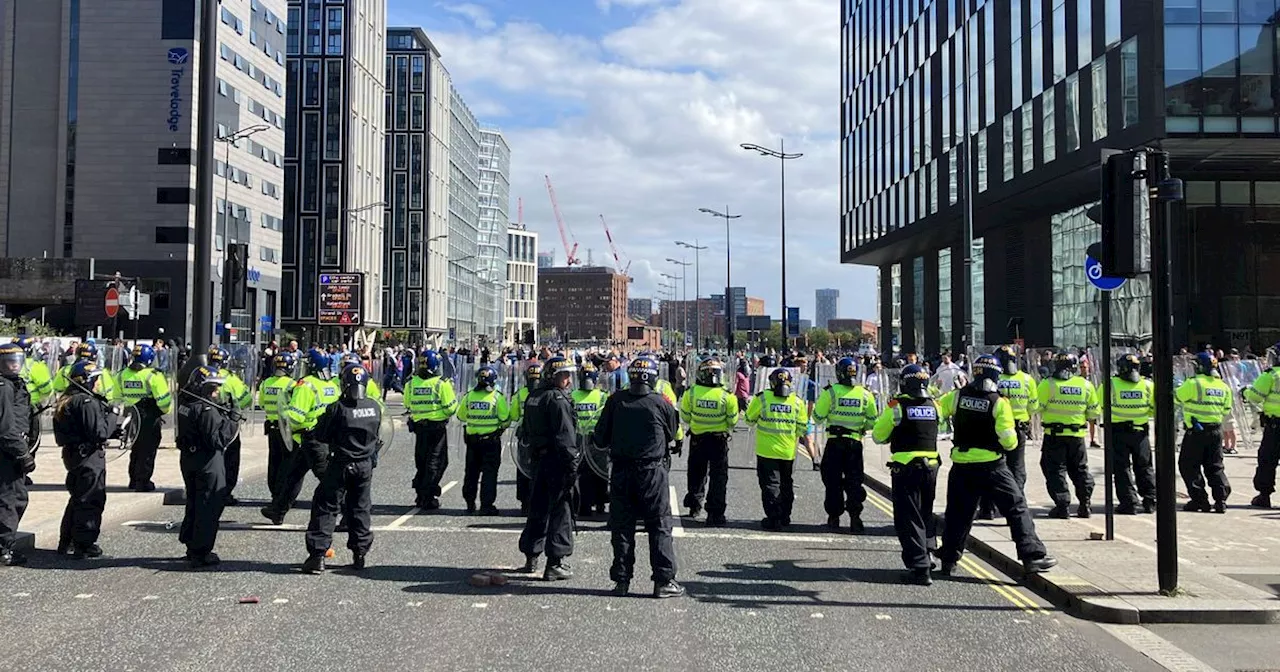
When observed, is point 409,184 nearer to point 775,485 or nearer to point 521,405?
point 521,405

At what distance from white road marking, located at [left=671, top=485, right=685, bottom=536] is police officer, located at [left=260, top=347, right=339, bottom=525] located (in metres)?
3.64

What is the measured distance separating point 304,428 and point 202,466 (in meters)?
1.88

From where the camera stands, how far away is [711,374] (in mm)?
10750

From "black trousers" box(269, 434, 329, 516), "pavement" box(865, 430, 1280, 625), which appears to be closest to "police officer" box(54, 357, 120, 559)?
"black trousers" box(269, 434, 329, 516)

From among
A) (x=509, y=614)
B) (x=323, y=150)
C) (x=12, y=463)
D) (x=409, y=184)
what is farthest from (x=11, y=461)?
(x=409, y=184)

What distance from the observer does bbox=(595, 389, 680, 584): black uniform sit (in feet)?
25.0

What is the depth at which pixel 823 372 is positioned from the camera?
81.2 feet

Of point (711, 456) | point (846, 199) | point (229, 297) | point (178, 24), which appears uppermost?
point (178, 24)

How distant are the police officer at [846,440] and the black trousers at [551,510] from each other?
3468 millimetres

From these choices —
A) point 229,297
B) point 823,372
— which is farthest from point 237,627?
point 823,372

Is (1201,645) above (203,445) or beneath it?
beneath

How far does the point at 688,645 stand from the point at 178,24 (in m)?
64.1

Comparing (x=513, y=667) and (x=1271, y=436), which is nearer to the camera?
(x=513, y=667)

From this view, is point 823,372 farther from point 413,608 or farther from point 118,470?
point 413,608
